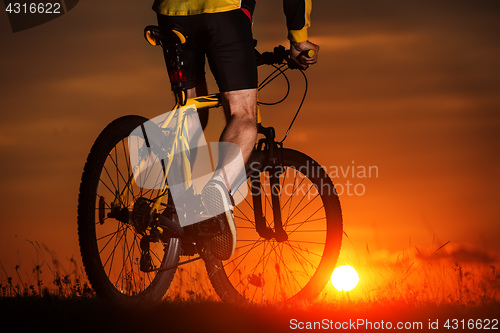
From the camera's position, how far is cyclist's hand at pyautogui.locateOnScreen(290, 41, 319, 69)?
16.0ft

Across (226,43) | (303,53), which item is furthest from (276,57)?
(226,43)

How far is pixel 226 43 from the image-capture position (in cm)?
431

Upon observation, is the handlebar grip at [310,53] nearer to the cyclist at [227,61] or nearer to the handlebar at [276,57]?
the handlebar at [276,57]

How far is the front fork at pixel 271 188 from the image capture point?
207 inches

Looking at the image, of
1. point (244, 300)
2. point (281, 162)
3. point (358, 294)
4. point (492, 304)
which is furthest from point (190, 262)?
point (492, 304)

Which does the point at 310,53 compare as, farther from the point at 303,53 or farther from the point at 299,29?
the point at 299,29

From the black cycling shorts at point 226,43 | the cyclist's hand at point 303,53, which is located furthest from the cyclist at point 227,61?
the cyclist's hand at point 303,53

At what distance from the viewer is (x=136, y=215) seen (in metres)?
4.09

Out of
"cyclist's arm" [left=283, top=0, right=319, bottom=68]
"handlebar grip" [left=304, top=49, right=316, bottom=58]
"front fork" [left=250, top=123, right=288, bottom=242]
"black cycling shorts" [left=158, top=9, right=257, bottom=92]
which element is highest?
"cyclist's arm" [left=283, top=0, right=319, bottom=68]

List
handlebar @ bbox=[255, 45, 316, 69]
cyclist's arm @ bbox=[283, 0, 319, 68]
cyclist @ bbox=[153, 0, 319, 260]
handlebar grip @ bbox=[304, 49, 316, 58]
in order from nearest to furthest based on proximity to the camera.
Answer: cyclist @ bbox=[153, 0, 319, 260] < cyclist's arm @ bbox=[283, 0, 319, 68] < handlebar grip @ bbox=[304, 49, 316, 58] < handlebar @ bbox=[255, 45, 316, 69]

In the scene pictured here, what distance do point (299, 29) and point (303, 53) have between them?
17cm

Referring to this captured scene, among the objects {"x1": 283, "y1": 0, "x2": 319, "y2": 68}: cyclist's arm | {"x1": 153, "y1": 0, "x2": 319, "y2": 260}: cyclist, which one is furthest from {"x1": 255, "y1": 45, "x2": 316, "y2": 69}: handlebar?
{"x1": 153, "y1": 0, "x2": 319, "y2": 260}: cyclist

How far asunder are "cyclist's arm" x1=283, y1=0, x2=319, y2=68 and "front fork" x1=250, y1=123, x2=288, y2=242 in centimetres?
59

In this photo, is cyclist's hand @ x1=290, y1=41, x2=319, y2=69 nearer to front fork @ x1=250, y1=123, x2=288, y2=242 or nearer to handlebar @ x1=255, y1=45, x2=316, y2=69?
handlebar @ x1=255, y1=45, x2=316, y2=69
